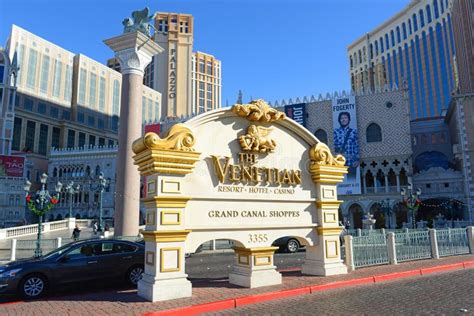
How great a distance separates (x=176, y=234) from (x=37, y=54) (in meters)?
70.2

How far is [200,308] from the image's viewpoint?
301 inches

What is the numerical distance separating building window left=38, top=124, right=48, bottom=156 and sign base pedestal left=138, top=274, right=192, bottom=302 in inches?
2625

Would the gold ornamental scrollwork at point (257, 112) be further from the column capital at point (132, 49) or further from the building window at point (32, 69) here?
the building window at point (32, 69)

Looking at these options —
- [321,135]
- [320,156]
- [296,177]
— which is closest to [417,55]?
[321,135]

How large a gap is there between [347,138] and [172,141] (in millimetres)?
41423

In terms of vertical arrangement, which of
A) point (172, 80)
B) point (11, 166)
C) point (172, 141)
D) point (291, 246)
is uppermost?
point (172, 80)

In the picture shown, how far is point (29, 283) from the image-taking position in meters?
9.20

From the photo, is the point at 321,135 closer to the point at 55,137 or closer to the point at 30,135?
the point at 55,137

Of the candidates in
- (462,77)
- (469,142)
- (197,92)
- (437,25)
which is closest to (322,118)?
(469,142)

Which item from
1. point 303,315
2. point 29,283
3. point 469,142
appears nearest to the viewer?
point 303,315

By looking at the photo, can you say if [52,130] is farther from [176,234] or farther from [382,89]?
[176,234]

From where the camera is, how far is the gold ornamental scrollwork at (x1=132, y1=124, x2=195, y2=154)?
866 centimetres

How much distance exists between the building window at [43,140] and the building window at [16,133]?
3945 millimetres

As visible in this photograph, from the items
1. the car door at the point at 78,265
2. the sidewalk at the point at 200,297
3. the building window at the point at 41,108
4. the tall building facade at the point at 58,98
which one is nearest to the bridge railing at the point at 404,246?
the sidewalk at the point at 200,297
